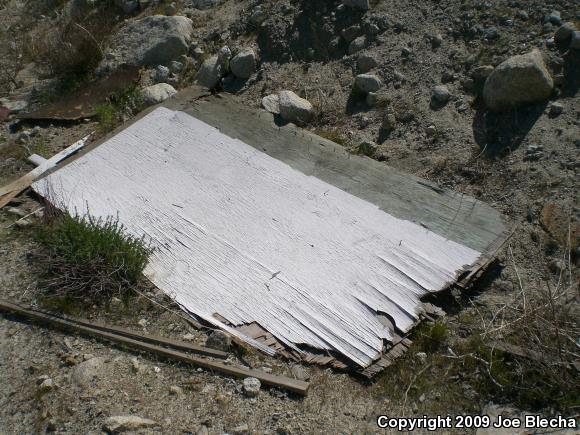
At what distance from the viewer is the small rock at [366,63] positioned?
4.74 m

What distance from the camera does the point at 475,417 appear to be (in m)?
2.67

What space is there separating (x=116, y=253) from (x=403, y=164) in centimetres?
199

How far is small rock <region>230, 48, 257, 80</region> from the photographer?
203 inches

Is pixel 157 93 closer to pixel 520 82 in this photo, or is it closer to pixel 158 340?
pixel 158 340

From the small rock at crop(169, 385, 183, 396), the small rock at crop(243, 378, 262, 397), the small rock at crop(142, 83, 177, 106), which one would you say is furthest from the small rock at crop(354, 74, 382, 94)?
the small rock at crop(169, 385, 183, 396)

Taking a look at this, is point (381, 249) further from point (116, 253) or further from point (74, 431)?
point (74, 431)

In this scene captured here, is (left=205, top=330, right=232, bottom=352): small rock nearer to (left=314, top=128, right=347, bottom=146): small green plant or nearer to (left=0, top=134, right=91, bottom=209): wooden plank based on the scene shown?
(left=314, top=128, right=347, bottom=146): small green plant

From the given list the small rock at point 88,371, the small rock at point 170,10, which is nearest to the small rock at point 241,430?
the small rock at point 88,371

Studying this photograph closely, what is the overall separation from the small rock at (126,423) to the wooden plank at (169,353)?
0.39 metres

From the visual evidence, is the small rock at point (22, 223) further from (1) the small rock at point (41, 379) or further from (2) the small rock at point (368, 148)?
(2) the small rock at point (368, 148)

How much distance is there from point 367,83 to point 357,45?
548 millimetres

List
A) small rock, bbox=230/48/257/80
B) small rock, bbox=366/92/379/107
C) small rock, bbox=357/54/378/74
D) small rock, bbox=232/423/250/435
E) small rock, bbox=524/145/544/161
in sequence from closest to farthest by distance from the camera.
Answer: small rock, bbox=232/423/250/435 < small rock, bbox=524/145/544/161 < small rock, bbox=366/92/379/107 < small rock, bbox=357/54/378/74 < small rock, bbox=230/48/257/80

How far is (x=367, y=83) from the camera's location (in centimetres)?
459

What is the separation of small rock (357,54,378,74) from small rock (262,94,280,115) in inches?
28.1
